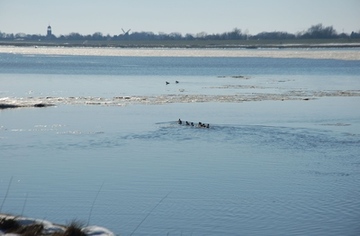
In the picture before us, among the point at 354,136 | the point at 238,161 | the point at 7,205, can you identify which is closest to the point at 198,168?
the point at 238,161

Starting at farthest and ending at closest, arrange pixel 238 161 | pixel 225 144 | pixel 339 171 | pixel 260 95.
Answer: pixel 260 95
pixel 225 144
pixel 238 161
pixel 339 171

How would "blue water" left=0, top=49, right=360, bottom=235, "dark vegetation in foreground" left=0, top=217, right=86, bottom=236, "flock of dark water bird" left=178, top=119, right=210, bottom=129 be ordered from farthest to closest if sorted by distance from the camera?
1. "flock of dark water bird" left=178, top=119, right=210, bottom=129
2. "blue water" left=0, top=49, right=360, bottom=235
3. "dark vegetation in foreground" left=0, top=217, right=86, bottom=236

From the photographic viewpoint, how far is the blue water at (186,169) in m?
10.5

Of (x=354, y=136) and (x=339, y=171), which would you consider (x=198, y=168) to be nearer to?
(x=339, y=171)

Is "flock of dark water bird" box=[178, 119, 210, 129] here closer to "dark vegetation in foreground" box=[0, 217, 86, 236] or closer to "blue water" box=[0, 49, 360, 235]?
"blue water" box=[0, 49, 360, 235]

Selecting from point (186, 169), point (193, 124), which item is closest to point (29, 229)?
point (186, 169)

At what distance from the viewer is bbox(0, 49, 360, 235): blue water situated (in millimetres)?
10531

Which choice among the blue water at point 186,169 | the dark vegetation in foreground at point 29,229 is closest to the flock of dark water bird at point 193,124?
the blue water at point 186,169

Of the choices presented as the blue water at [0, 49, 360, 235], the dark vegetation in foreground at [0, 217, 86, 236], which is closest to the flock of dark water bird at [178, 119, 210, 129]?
the blue water at [0, 49, 360, 235]

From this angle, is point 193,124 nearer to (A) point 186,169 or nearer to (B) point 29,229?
(A) point 186,169

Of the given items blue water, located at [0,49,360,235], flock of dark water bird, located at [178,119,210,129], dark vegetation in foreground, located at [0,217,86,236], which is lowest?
flock of dark water bird, located at [178,119,210,129]

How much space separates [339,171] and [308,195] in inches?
87.3

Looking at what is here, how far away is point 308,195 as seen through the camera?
476 inches

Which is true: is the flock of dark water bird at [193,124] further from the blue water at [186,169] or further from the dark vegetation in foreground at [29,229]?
the dark vegetation in foreground at [29,229]
